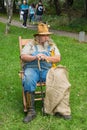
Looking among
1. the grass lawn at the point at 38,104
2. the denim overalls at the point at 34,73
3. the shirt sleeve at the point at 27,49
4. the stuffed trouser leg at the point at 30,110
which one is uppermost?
the shirt sleeve at the point at 27,49

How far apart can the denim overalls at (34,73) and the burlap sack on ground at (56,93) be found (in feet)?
0.82

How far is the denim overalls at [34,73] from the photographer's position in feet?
21.3

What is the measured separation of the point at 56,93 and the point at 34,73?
1.80ft

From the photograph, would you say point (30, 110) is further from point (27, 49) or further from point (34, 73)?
point (27, 49)

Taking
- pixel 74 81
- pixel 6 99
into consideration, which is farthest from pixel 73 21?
pixel 6 99

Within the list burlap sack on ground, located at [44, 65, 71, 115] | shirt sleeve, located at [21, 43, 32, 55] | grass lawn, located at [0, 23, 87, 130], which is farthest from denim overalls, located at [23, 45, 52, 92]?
grass lawn, located at [0, 23, 87, 130]

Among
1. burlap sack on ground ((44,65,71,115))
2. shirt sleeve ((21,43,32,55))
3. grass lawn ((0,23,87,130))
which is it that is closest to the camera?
grass lawn ((0,23,87,130))

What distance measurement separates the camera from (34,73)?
22.0 feet

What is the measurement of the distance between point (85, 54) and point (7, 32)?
6028mm

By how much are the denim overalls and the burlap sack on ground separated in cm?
25

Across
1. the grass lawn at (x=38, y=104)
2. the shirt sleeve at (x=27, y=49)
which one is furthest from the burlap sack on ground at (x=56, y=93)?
the shirt sleeve at (x=27, y=49)

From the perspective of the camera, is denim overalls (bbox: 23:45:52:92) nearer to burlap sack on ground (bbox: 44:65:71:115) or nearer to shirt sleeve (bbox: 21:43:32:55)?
shirt sleeve (bbox: 21:43:32:55)

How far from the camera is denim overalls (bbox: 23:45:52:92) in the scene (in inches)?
255

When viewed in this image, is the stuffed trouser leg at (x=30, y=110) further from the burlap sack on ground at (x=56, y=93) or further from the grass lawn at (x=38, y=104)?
the burlap sack on ground at (x=56, y=93)
